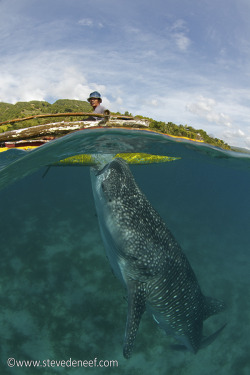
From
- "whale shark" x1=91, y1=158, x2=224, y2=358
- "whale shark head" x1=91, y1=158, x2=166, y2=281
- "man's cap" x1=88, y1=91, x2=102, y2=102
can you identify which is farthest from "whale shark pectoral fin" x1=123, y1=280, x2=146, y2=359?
"man's cap" x1=88, y1=91, x2=102, y2=102

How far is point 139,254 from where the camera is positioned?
3.93 m

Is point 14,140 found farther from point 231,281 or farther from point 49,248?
point 231,281

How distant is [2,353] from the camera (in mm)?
6383

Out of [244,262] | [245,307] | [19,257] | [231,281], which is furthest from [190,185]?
[19,257]

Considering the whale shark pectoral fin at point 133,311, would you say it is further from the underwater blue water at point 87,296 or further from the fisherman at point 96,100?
the fisherman at point 96,100

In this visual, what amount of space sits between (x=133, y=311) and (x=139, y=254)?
906 millimetres

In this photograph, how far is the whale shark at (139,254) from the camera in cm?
391

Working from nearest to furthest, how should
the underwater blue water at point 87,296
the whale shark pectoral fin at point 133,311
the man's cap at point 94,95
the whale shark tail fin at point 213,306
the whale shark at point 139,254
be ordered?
the whale shark pectoral fin at point 133,311, the whale shark at point 139,254, the whale shark tail fin at point 213,306, the underwater blue water at point 87,296, the man's cap at point 94,95

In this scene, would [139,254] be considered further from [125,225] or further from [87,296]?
[87,296]

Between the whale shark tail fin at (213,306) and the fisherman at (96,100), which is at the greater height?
the fisherman at (96,100)

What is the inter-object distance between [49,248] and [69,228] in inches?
100

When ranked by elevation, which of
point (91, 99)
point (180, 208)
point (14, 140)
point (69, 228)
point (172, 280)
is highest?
point (91, 99)

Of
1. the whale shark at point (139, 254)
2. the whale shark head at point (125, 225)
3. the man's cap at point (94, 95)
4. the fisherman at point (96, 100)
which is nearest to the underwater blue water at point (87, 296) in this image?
the fisherman at point (96, 100)

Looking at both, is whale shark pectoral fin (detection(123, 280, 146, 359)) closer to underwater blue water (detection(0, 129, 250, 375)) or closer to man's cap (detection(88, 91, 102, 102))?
underwater blue water (detection(0, 129, 250, 375))
